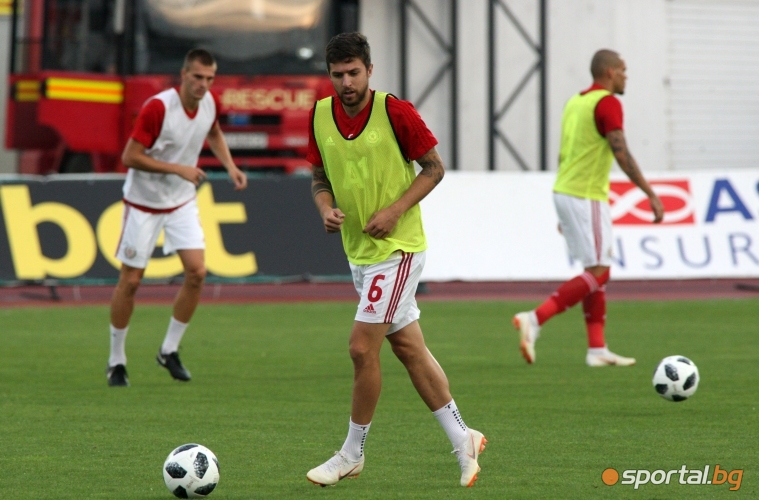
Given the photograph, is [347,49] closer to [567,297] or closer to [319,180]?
[319,180]

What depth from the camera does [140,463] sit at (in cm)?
642

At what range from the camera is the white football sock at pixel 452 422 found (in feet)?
19.7

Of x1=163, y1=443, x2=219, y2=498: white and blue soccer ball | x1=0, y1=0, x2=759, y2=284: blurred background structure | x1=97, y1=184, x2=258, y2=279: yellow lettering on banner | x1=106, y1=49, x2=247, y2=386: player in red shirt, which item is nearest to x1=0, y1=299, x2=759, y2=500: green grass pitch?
x1=163, y1=443, x2=219, y2=498: white and blue soccer ball

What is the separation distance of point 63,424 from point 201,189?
28.1 ft

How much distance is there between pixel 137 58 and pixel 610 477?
13857 millimetres

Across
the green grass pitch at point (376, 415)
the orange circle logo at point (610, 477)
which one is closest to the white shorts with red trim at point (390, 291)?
the green grass pitch at point (376, 415)

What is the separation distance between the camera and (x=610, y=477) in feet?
19.6

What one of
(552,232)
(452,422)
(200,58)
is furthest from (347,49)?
(552,232)

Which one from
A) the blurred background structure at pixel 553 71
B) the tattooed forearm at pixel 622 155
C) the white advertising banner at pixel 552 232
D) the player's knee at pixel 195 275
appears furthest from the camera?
the blurred background structure at pixel 553 71

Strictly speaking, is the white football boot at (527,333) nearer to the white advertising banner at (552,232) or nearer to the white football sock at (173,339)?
the white football sock at (173,339)

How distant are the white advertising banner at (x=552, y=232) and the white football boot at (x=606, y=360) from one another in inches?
232

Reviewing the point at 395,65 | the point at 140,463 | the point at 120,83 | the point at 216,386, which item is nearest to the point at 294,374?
the point at 216,386

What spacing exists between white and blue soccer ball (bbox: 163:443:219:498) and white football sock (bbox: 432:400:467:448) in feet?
3.47

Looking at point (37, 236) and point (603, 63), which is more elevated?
point (603, 63)
